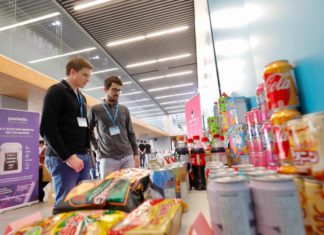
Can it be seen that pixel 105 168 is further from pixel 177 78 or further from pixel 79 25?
pixel 177 78

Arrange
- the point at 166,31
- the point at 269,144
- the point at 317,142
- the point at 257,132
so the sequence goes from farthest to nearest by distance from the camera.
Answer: the point at 166,31, the point at 257,132, the point at 269,144, the point at 317,142

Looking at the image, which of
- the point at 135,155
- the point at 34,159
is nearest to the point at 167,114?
the point at 34,159

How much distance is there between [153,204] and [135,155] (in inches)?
70.2

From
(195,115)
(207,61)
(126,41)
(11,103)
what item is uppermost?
(126,41)

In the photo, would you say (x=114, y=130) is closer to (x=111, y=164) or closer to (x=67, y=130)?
(x=111, y=164)

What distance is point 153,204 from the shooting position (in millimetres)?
631

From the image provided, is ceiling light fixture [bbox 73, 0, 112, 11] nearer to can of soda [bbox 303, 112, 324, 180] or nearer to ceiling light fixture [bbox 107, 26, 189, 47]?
ceiling light fixture [bbox 107, 26, 189, 47]

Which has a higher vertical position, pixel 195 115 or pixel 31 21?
pixel 31 21

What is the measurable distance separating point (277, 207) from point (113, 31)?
6505 millimetres

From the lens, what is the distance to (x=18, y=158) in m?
3.66

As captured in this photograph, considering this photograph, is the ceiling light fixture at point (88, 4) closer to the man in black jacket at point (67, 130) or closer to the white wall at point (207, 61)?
the white wall at point (207, 61)

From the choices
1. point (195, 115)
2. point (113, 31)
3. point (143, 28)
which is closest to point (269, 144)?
point (195, 115)

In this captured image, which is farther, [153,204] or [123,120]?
[123,120]

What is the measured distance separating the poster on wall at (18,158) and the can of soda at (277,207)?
4095mm
